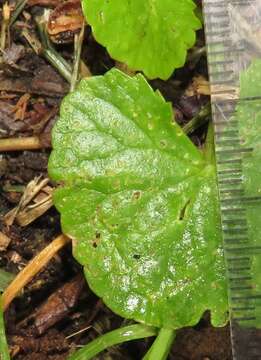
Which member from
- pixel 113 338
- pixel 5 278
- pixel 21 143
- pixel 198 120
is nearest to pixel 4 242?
pixel 5 278

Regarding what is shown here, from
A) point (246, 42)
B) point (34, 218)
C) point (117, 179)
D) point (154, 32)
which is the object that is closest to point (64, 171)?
point (117, 179)

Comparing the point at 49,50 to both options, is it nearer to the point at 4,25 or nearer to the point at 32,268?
the point at 4,25

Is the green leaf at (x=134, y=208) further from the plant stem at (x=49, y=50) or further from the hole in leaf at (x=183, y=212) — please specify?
the plant stem at (x=49, y=50)

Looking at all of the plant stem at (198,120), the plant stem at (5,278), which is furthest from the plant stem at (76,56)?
the plant stem at (5,278)

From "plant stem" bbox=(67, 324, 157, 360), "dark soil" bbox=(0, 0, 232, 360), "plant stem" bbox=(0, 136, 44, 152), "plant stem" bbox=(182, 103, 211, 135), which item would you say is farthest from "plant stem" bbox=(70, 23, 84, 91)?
"plant stem" bbox=(67, 324, 157, 360)

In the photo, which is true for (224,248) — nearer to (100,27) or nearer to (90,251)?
(90,251)
